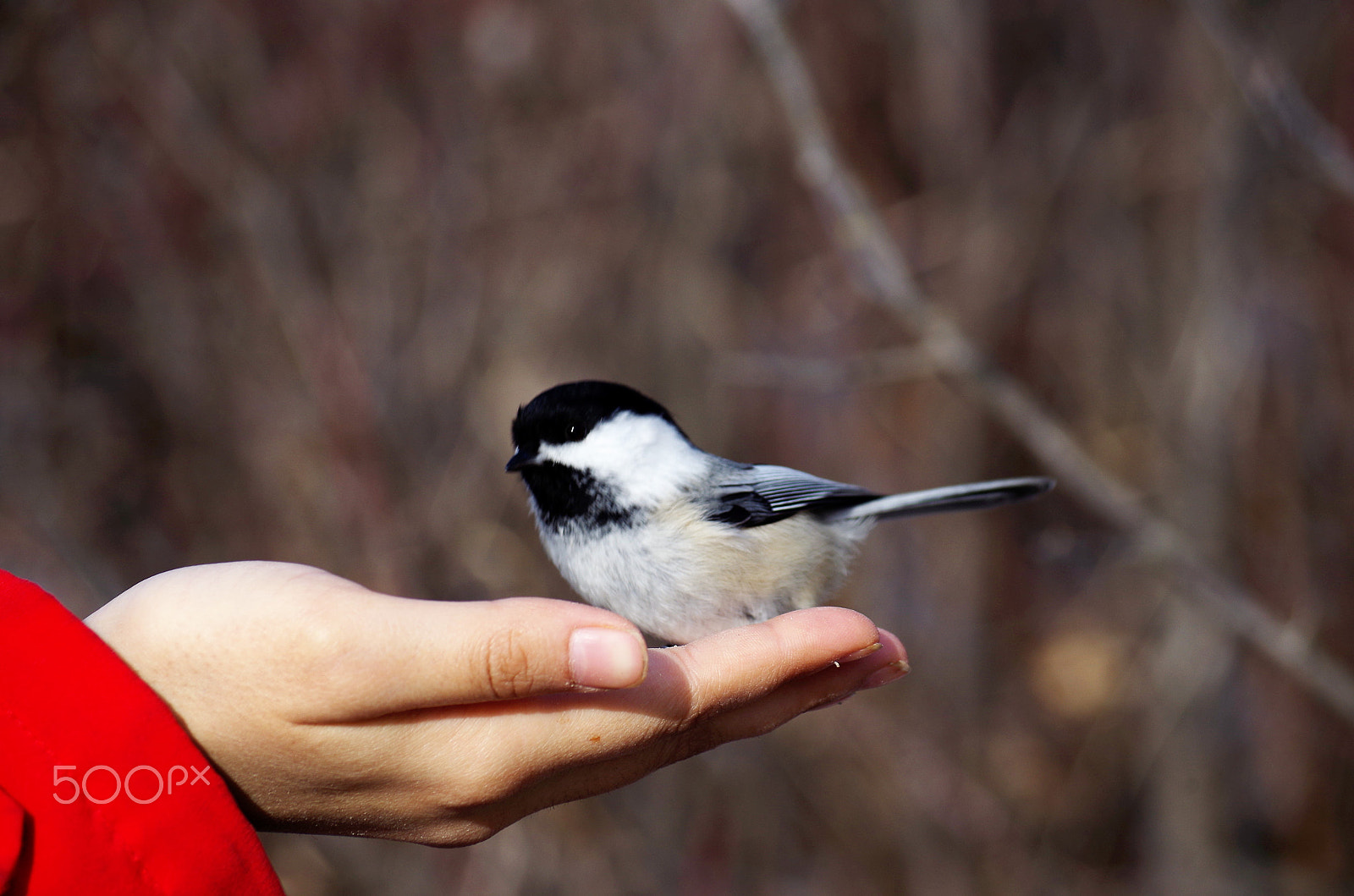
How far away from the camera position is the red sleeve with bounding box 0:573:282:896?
2.71 ft

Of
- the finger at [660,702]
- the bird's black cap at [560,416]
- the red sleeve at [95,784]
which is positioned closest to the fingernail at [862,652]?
the finger at [660,702]

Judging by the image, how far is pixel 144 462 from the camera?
3053 millimetres

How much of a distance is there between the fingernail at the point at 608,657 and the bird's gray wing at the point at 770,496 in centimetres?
45

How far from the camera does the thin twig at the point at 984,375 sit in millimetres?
1609

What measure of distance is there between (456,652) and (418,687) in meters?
0.06

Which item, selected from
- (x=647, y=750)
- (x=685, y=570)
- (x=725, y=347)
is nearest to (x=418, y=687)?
(x=647, y=750)

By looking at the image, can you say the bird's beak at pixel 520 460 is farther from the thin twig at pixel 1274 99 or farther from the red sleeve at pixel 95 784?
the thin twig at pixel 1274 99

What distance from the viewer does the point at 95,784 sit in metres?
0.84

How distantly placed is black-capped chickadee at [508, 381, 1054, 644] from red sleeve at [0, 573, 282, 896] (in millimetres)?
531

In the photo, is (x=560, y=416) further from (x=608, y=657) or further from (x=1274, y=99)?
(x=1274, y=99)

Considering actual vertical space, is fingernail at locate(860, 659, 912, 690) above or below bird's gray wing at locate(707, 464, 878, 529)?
below

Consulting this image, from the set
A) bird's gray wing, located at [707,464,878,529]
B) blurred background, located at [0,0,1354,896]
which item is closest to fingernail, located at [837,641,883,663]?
bird's gray wing, located at [707,464,878,529]

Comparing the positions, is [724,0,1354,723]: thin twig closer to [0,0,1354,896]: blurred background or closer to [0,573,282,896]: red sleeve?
[0,0,1354,896]: blurred background

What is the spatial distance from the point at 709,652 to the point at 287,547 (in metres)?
2.20
